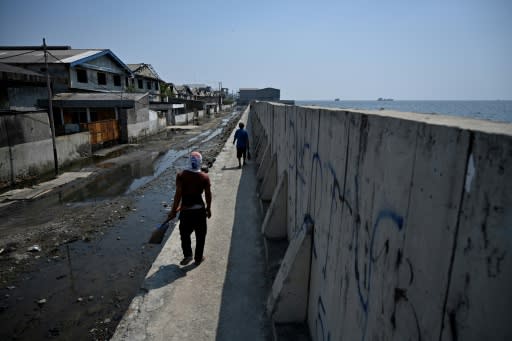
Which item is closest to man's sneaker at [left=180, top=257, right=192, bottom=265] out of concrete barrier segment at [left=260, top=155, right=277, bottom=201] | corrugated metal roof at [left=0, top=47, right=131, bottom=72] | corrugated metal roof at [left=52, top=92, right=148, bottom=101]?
concrete barrier segment at [left=260, top=155, right=277, bottom=201]

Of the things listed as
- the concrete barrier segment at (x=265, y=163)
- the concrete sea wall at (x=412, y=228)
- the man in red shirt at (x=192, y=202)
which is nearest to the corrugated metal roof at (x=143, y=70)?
the concrete barrier segment at (x=265, y=163)

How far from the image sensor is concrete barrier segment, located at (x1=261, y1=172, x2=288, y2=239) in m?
5.04

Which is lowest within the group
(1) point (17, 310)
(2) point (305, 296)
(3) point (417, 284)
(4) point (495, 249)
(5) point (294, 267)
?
(1) point (17, 310)

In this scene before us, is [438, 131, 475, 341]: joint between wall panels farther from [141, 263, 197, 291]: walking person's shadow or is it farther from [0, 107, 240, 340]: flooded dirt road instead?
[0, 107, 240, 340]: flooded dirt road

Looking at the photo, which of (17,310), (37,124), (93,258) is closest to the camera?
(17,310)

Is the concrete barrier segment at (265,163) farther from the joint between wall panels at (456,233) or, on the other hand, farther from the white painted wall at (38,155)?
the white painted wall at (38,155)

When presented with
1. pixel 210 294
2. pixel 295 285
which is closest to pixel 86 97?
pixel 210 294

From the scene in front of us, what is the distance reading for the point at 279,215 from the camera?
5.07m

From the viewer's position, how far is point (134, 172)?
14.2 metres

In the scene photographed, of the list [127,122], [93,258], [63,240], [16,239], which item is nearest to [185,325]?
[93,258]

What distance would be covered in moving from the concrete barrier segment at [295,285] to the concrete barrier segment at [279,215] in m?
1.63

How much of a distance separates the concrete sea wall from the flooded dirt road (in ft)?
12.2

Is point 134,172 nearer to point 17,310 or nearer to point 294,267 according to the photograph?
point 17,310

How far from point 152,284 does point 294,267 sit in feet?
7.18
